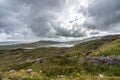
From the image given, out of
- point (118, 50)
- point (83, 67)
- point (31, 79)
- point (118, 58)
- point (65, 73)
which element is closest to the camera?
point (31, 79)

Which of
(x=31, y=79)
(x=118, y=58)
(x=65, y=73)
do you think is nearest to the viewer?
(x=31, y=79)

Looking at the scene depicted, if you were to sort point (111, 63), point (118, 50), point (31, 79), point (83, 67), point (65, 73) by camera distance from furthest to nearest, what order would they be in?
point (118, 50) < point (111, 63) < point (83, 67) < point (65, 73) < point (31, 79)

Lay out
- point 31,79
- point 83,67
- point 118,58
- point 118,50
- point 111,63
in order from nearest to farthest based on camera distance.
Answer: point 31,79 → point 83,67 → point 111,63 → point 118,58 → point 118,50

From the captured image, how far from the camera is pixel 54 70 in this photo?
48.9m

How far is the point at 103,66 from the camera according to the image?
2144 inches

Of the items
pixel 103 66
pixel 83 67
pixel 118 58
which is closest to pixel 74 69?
pixel 83 67

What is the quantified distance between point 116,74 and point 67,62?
16.6 metres

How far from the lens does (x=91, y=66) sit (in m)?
53.2

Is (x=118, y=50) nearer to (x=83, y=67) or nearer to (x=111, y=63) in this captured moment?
(x=111, y=63)

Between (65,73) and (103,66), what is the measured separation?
1151cm

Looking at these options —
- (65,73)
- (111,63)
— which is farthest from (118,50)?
(65,73)

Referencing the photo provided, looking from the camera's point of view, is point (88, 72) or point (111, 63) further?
point (111, 63)

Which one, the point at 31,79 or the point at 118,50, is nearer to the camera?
the point at 31,79

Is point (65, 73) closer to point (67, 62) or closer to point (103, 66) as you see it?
point (103, 66)
